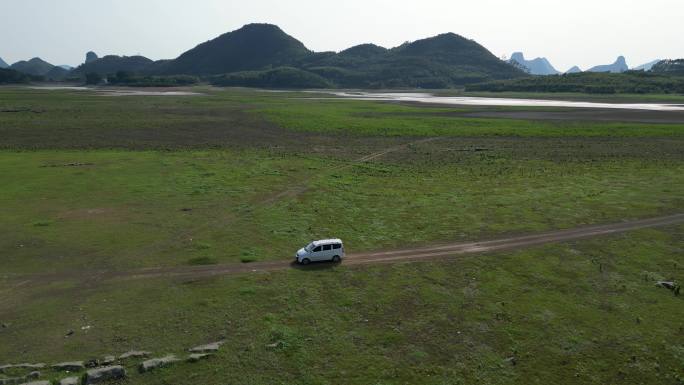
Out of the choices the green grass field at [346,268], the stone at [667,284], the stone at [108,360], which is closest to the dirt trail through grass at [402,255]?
the green grass field at [346,268]

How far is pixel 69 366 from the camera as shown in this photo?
2195cm

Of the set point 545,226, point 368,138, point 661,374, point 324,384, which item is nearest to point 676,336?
point 661,374

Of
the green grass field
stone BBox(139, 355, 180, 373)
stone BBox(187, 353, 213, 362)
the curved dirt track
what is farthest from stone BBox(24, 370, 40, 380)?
the curved dirt track

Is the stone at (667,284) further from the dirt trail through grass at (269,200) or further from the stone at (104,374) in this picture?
the dirt trail through grass at (269,200)

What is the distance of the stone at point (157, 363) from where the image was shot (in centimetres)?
2194

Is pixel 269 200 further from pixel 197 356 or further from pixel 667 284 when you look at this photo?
pixel 667 284

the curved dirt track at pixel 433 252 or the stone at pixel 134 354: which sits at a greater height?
the curved dirt track at pixel 433 252

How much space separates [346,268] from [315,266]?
8.18ft

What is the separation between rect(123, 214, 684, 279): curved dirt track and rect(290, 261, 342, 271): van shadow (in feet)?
0.26

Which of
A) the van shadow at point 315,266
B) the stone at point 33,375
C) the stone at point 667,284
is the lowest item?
the stone at point 33,375

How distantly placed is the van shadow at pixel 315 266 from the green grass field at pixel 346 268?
57 centimetres

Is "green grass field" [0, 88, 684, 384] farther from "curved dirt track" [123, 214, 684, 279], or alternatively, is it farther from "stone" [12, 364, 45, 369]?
"curved dirt track" [123, 214, 684, 279]

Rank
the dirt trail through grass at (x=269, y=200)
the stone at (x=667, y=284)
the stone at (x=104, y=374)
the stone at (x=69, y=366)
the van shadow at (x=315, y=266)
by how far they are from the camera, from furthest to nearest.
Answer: the dirt trail through grass at (x=269, y=200) → the van shadow at (x=315, y=266) → the stone at (x=667, y=284) → the stone at (x=69, y=366) → the stone at (x=104, y=374)

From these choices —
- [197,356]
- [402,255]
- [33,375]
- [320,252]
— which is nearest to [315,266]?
[320,252]
